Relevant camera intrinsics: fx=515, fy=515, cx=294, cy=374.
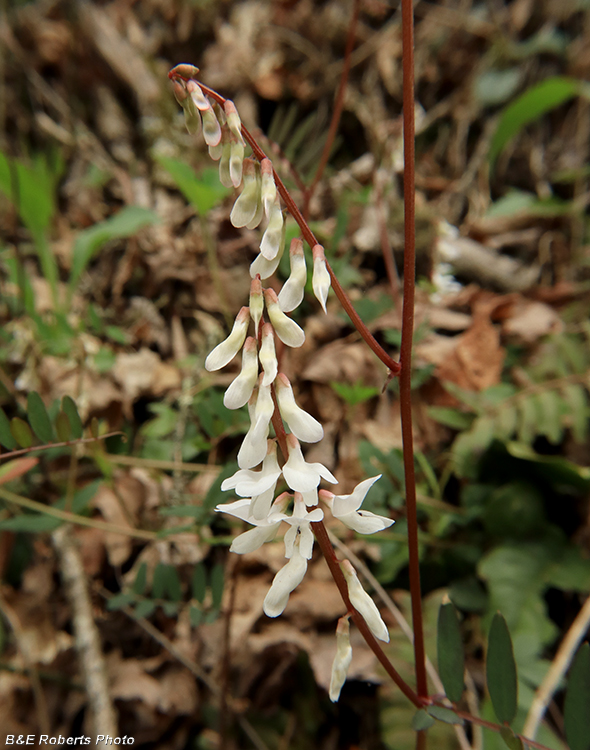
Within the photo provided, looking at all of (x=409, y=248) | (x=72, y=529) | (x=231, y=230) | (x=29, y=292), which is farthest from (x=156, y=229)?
(x=409, y=248)

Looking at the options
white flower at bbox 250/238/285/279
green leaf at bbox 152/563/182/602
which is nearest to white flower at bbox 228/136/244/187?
white flower at bbox 250/238/285/279

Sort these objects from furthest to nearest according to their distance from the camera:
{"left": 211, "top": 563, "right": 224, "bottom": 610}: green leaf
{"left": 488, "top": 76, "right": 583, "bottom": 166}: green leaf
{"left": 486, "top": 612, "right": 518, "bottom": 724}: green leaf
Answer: {"left": 488, "top": 76, "right": 583, "bottom": 166}: green leaf → {"left": 211, "top": 563, "right": 224, "bottom": 610}: green leaf → {"left": 486, "top": 612, "right": 518, "bottom": 724}: green leaf

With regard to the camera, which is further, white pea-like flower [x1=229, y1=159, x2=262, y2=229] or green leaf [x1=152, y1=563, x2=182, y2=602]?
green leaf [x1=152, y1=563, x2=182, y2=602]

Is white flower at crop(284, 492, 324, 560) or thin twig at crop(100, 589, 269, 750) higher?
white flower at crop(284, 492, 324, 560)

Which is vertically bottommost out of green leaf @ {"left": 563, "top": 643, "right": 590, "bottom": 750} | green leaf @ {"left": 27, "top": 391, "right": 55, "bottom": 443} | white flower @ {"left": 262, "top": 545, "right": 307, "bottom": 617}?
green leaf @ {"left": 563, "top": 643, "right": 590, "bottom": 750}

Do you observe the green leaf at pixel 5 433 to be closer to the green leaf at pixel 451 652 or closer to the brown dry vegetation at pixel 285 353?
the brown dry vegetation at pixel 285 353

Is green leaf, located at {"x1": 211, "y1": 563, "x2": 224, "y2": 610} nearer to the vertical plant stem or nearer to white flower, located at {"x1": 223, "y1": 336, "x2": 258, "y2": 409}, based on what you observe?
the vertical plant stem

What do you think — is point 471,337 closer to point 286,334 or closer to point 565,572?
point 565,572

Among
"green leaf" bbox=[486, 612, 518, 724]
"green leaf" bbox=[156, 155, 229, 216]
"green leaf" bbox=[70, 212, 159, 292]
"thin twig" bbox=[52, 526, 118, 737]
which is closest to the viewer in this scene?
"green leaf" bbox=[486, 612, 518, 724]
